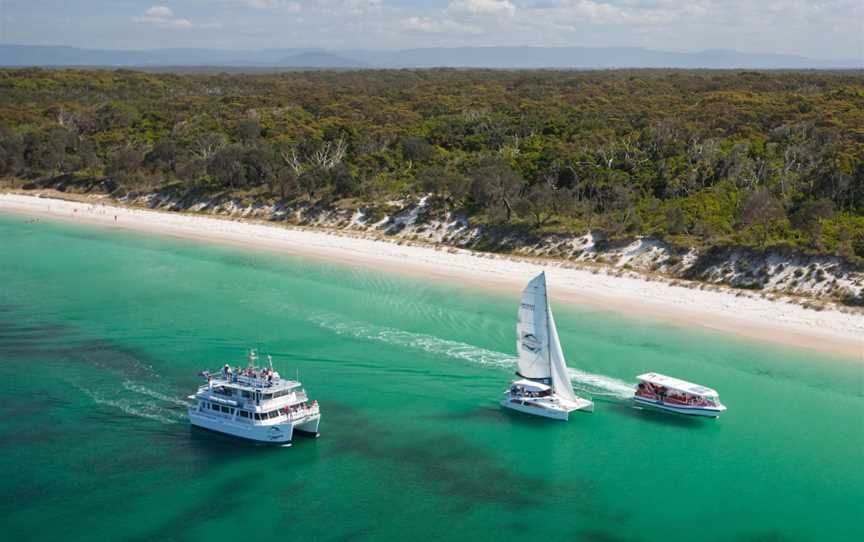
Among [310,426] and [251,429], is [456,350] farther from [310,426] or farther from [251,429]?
[251,429]

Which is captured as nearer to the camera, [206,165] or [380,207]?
[380,207]

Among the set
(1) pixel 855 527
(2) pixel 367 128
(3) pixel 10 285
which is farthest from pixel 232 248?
(1) pixel 855 527

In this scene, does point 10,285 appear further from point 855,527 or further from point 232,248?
point 855,527

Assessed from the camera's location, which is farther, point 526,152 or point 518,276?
point 526,152

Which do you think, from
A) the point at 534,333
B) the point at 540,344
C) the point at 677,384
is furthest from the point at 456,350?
the point at 677,384

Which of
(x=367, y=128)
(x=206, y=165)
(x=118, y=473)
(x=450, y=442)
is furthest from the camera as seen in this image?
(x=367, y=128)

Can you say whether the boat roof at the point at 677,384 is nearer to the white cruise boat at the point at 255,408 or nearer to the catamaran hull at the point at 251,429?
the white cruise boat at the point at 255,408
